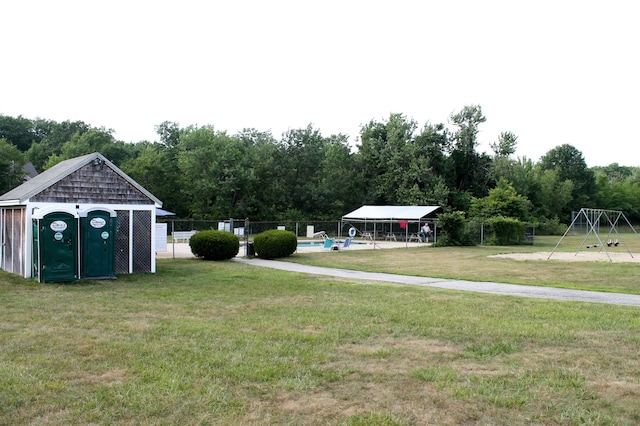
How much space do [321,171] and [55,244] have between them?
42.5 metres

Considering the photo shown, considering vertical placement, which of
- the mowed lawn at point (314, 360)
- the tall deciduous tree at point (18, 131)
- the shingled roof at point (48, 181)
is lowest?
the mowed lawn at point (314, 360)

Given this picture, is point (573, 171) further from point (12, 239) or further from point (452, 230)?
point (12, 239)

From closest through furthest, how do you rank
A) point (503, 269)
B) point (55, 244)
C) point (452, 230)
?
1. point (55, 244)
2. point (503, 269)
3. point (452, 230)

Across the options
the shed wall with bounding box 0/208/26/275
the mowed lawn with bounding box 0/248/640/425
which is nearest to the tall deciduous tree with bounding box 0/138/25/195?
the shed wall with bounding box 0/208/26/275

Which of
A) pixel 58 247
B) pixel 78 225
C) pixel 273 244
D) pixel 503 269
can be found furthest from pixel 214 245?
pixel 503 269

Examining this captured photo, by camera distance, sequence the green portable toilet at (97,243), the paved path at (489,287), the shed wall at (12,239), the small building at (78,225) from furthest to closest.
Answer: the shed wall at (12,239) → the green portable toilet at (97,243) → the small building at (78,225) → the paved path at (489,287)

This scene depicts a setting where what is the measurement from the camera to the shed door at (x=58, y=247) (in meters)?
13.7

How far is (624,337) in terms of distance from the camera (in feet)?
25.3

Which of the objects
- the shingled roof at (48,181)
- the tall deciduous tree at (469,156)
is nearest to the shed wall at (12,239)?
the shingled roof at (48,181)

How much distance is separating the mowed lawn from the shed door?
219cm

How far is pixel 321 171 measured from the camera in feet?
182

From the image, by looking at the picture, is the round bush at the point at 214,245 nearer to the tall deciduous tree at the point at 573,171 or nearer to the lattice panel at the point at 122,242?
the lattice panel at the point at 122,242

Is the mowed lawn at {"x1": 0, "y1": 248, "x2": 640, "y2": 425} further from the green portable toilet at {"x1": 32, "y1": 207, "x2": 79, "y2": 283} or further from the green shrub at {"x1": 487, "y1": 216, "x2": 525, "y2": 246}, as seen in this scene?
the green shrub at {"x1": 487, "y1": 216, "x2": 525, "y2": 246}

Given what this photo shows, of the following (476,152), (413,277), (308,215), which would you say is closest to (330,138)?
(308,215)
